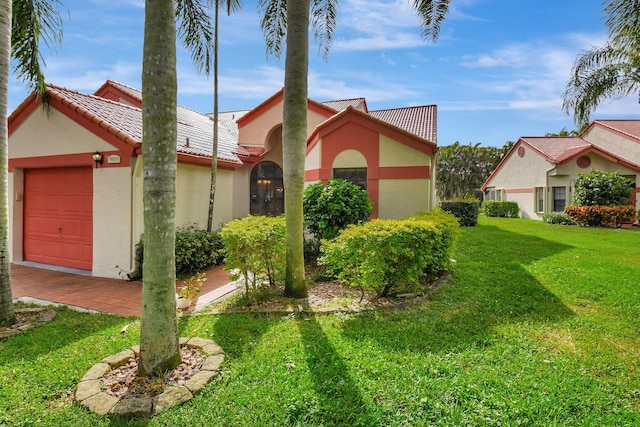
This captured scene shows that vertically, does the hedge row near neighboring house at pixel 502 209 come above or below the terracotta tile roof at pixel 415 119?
below

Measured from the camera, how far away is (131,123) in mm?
9742

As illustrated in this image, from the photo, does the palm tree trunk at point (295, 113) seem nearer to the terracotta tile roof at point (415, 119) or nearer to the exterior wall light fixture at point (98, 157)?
the exterior wall light fixture at point (98, 157)

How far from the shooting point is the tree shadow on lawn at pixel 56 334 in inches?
176

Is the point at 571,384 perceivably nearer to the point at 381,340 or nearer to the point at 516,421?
the point at 516,421

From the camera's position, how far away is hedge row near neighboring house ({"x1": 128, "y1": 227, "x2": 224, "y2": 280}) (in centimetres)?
845

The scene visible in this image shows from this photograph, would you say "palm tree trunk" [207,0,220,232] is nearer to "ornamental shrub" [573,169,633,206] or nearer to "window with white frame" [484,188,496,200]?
"ornamental shrub" [573,169,633,206]

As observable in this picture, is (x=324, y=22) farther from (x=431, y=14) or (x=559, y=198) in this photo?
(x=559, y=198)

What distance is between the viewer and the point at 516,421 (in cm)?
299

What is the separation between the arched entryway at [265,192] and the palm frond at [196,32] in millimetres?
4447

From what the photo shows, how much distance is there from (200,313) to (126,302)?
1888 millimetres

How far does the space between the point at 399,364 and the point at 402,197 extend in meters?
7.84

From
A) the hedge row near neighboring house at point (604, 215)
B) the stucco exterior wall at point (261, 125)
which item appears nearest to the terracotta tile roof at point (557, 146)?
the hedge row near neighboring house at point (604, 215)

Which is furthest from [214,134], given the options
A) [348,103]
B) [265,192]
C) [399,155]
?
[348,103]

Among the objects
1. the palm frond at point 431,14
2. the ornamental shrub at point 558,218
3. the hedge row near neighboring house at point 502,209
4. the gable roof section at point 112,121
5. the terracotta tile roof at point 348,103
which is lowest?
the ornamental shrub at point 558,218
